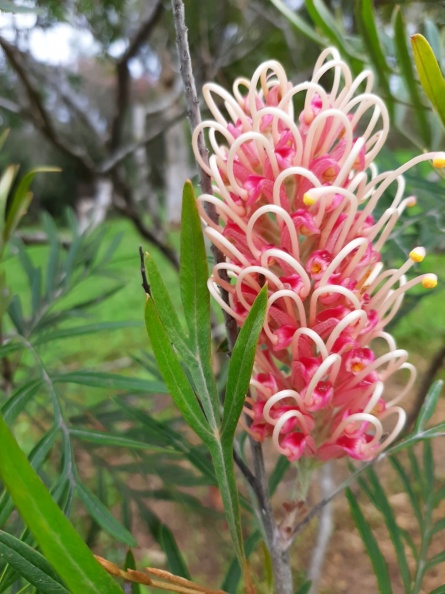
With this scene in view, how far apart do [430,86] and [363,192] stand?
2.8 inches

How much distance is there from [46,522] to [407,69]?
1.50 ft

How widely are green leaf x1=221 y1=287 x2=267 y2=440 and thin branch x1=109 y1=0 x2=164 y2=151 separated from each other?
2.94ft

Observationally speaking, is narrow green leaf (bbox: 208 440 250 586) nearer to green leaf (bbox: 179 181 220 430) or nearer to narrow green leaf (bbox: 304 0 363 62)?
green leaf (bbox: 179 181 220 430)

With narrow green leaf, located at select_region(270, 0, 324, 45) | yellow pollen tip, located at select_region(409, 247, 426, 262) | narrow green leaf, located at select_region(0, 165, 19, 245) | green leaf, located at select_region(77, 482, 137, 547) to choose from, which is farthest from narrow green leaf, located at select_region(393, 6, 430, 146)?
green leaf, located at select_region(77, 482, 137, 547)

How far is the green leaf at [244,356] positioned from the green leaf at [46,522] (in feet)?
0.32

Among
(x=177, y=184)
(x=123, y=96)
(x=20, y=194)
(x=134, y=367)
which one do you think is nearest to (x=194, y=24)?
(x=123, y=96)

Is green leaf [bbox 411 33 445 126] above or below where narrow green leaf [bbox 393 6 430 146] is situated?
below

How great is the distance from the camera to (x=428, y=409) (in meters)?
0.35

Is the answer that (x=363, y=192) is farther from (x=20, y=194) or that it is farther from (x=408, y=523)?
(x=408, y=523)

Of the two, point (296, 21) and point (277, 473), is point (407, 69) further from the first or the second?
point (277, 473)

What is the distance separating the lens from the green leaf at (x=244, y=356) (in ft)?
0.81

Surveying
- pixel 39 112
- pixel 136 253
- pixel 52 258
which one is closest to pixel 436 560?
pixel 52 258

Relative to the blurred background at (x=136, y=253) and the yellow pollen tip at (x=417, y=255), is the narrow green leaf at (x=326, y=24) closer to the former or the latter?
the blurred background at (x=136, y=253)

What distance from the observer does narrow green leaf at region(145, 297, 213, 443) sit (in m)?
0.24
